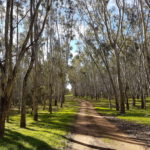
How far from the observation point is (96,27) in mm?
25594

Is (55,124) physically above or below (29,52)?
below

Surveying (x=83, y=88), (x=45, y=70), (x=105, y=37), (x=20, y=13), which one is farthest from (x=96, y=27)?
(x=83, y=88)

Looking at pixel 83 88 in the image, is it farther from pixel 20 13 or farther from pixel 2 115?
pixel 2 115

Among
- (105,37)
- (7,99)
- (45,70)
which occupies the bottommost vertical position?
(7,99)

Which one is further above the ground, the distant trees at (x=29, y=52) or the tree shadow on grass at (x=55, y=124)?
the distant trees at (x=29, y=52)

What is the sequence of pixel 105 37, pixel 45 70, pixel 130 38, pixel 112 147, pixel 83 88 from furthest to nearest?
pixel 83 88
pixel 45 70
pixel 130 38
pixel 105 37
pixel 112 147

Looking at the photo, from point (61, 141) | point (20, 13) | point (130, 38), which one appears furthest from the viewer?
point (130, 38)

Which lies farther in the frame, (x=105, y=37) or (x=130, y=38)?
(x=130, y=38)

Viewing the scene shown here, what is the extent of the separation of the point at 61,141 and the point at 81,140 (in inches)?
40.5

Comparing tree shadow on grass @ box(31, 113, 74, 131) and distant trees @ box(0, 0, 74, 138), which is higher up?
distant trees @ box(0, 0, 74, 138)

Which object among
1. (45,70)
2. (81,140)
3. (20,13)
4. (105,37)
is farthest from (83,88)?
(81,140)

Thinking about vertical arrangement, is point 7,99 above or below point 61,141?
above

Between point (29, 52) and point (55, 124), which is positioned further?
point (29, 52)

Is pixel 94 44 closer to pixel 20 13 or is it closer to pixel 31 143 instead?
pixel 20 13
